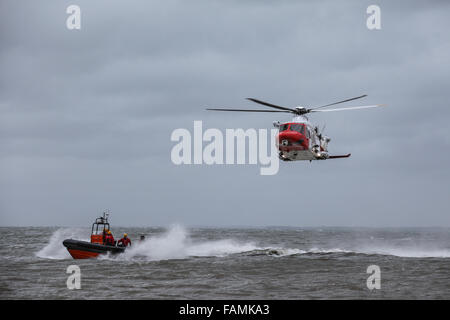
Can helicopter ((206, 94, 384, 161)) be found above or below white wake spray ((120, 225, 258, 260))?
above

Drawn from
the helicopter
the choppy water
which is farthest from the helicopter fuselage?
the choppy water

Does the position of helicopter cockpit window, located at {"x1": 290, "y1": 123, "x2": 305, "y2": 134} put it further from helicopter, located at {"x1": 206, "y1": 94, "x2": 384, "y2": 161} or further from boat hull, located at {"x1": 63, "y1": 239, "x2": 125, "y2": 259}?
boat hull, located at {"x1": 63, "y1": 239, "x2": 125, "y2": 259}

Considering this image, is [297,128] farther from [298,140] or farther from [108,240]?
[108,240]

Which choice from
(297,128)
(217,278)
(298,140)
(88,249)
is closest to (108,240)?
(88,249)

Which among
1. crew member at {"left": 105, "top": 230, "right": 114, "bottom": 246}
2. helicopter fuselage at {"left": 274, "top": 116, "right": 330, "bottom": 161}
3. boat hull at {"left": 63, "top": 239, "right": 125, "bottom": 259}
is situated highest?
helicopter fuselage at {"left": 274, "top": 116, "right": 330, "bottom": 161}

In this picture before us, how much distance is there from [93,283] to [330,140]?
47.7 ft

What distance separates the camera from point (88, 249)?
88.7 feet

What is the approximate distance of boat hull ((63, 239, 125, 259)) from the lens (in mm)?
26897

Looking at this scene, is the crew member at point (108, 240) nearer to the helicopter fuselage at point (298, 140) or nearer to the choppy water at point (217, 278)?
the choppy water at point (217, 278)
